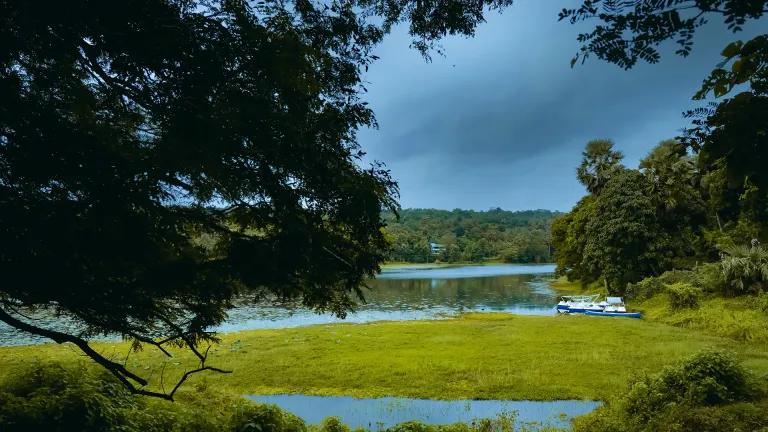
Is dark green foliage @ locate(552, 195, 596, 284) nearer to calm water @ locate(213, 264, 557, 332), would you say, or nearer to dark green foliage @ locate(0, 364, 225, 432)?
calm water @ locate(213, 264, 557, 332)

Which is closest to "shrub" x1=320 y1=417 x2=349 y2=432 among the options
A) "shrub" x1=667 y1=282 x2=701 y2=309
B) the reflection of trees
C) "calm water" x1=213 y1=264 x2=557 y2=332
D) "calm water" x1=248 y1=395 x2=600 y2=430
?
"calm water" x1=248 y1=395 x2=600 y2=430

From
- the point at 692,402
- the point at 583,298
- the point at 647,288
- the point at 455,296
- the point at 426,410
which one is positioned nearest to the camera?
the point at 692,402

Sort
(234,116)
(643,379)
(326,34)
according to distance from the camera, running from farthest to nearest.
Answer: (643,379) < (326,34) < (234,116)

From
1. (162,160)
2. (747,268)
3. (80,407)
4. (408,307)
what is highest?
(162,160)

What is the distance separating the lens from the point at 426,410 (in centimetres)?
1416

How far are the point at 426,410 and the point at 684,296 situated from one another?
22.7 metres

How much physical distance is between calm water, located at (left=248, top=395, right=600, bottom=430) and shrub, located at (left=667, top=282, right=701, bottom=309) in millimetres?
19155

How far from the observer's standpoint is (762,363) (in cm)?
1598

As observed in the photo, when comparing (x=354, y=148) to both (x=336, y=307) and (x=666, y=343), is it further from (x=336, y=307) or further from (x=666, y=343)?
(x=666, y=343)

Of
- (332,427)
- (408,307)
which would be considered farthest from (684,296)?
(332,427)

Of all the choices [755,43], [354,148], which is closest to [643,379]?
[354,148]

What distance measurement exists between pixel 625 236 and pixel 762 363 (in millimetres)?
25122

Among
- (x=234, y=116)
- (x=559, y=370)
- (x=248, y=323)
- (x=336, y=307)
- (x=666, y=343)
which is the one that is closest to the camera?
(x=234, y=116)

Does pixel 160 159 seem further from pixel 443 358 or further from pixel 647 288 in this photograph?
pixel 647 288
